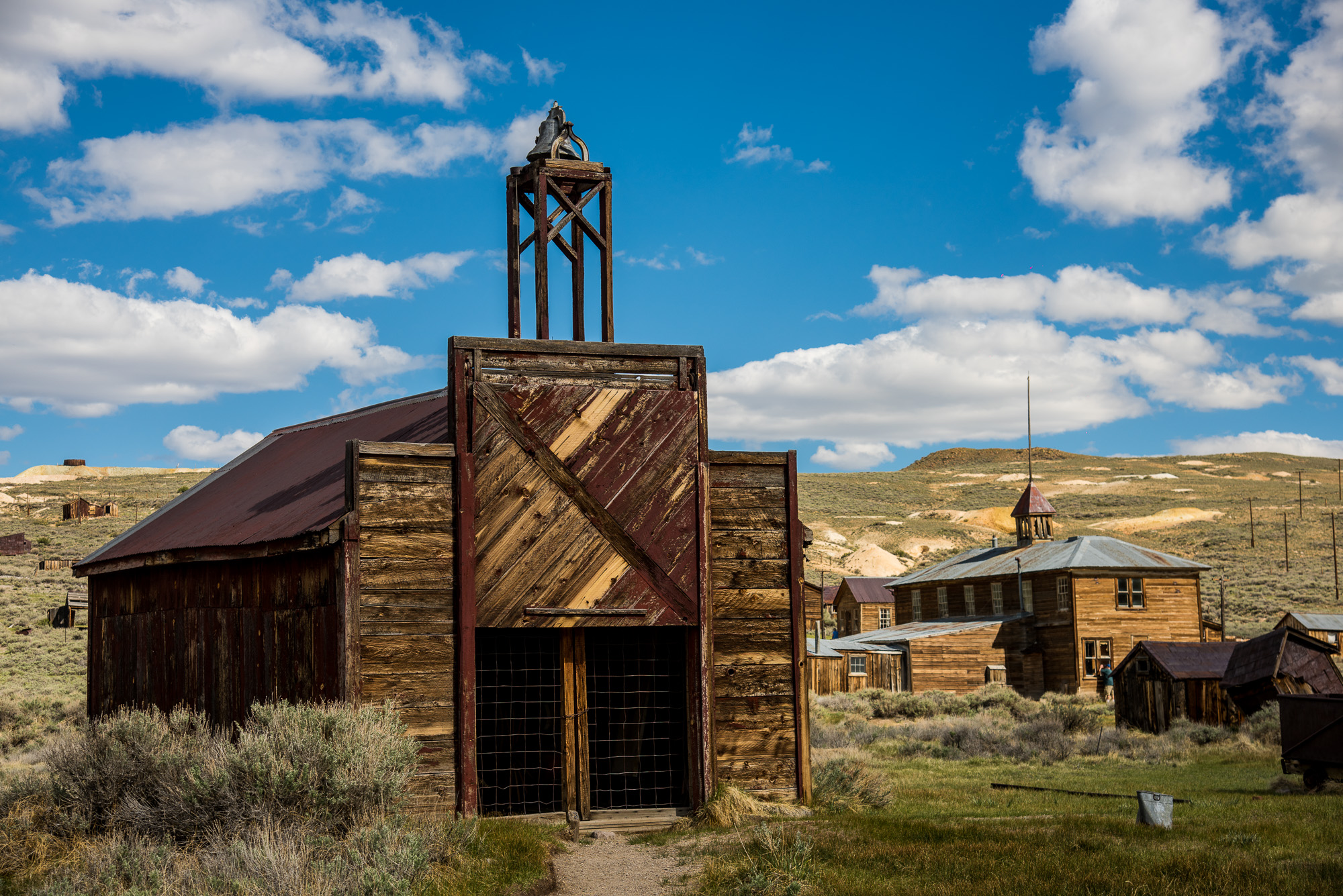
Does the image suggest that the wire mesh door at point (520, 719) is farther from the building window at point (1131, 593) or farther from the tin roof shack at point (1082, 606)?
the building window at point (1131, 593)

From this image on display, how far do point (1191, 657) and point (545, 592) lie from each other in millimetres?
19101

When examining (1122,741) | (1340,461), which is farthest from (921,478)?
(1122,741)

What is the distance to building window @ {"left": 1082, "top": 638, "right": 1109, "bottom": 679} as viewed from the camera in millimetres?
39625

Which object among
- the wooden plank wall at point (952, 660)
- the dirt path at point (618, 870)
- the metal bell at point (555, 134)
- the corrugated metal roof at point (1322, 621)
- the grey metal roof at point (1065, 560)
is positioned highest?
the metal bell at point (555, 134)

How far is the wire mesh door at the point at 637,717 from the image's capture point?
39.6 feet

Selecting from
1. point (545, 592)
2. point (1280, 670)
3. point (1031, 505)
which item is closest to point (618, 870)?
point (545, 592)

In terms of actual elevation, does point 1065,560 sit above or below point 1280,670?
above

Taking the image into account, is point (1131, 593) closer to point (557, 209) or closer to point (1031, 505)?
point (1031, 505)

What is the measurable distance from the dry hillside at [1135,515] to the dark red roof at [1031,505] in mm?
9531

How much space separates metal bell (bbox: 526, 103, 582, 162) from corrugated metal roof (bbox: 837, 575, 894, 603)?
A: 1868 inches

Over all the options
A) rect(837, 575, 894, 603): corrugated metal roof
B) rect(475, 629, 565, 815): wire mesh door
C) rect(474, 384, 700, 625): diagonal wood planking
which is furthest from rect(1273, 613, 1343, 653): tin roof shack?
rect(475, 629, 565, 815): wire mesh door

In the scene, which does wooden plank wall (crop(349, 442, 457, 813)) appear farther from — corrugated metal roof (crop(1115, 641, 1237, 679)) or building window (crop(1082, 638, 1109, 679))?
building window (crop(1082, 638, 1109, 679))

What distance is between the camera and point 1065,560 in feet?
135

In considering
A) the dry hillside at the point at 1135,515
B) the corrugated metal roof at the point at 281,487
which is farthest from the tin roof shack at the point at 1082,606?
the corrugated metal roof at the point at 281,487
